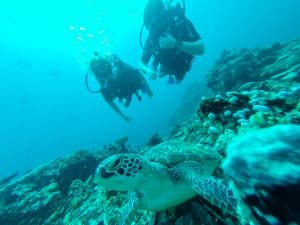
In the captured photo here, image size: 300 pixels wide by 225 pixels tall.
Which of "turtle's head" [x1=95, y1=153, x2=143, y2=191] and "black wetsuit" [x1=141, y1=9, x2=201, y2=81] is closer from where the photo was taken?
"turtle's head" [x1=95, y1=153, x2=143, y2=191]

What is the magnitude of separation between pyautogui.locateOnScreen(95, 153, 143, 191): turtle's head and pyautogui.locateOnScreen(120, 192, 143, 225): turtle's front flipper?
83 millimetres

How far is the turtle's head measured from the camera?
235 centimetres

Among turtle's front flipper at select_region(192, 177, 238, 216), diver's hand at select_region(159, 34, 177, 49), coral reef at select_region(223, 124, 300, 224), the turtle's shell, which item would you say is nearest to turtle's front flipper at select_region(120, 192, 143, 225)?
the turtle's shell

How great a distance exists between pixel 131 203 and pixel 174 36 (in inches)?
225

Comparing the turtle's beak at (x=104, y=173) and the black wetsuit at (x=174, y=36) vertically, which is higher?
the black wetsuit at (x=174, y=36)

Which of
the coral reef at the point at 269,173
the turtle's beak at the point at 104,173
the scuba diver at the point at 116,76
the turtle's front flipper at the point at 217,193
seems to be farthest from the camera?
the scuba diver at the point at 116,76

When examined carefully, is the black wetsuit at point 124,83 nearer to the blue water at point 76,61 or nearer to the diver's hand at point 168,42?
the diver's hand at point 168,42

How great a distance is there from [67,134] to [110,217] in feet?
325

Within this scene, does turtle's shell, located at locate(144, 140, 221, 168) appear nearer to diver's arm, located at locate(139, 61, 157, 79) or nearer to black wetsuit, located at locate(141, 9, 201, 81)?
black wetsuit, located at locate(141, 9, 201, 81)

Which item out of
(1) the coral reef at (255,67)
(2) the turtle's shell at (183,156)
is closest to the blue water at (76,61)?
(1) the coral reef at (255,67)

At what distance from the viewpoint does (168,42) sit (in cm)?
666

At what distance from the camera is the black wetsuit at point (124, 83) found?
8.20 meters

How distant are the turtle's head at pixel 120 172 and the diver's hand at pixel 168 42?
4.81 m

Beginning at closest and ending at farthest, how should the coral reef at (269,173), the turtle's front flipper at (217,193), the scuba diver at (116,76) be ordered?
the coral reef at (269,173)
the turtle's front flipper at (217,193)
the scuba diver at (116,76)
